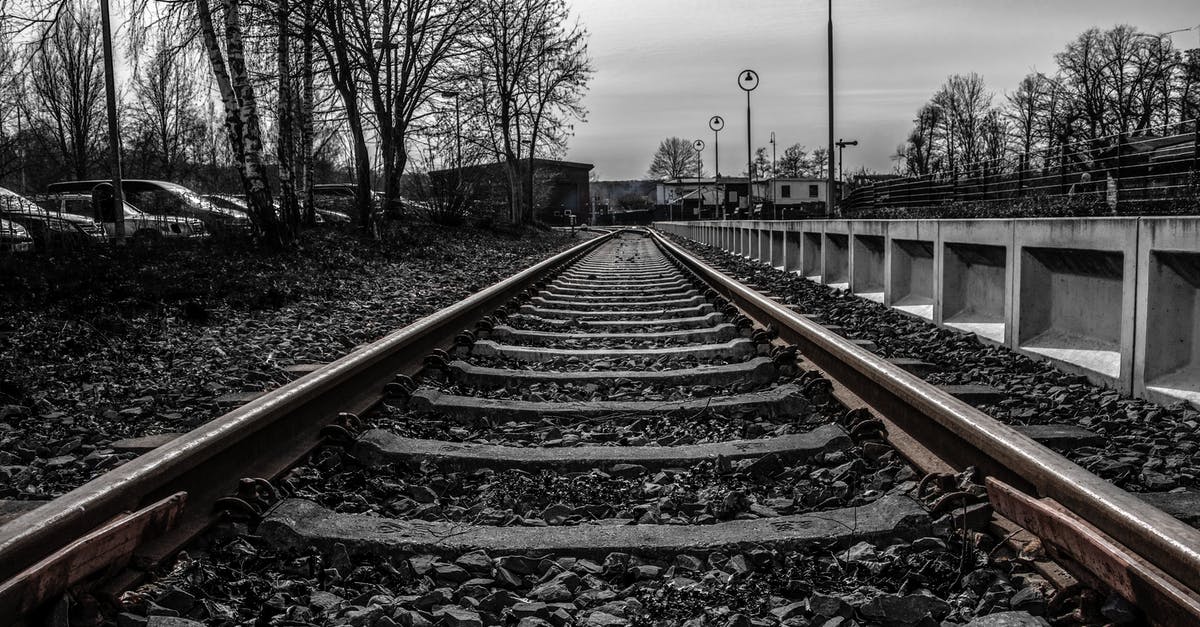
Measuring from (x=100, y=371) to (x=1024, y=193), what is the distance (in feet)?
76.0

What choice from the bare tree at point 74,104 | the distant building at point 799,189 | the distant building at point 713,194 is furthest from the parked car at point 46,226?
the distant building at point 799,189

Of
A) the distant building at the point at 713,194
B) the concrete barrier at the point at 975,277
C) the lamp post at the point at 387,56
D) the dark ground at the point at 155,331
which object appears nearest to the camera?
the dark ground at the point at 155,331

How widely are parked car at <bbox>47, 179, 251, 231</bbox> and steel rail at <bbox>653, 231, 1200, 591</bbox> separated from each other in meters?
14.7

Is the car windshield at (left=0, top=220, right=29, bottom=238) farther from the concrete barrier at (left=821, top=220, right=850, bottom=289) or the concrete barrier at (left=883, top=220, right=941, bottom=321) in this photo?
the concrete barrier at (left=883, top=220, right=941, bottom=321)

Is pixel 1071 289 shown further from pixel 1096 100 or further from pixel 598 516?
pixel 1096 100

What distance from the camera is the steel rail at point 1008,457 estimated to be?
6.25 ft

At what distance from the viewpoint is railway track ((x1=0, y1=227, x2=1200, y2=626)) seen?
2164mm

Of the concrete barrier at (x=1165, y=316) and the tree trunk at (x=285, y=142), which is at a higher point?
the tree trunk at (x=285, y=142)

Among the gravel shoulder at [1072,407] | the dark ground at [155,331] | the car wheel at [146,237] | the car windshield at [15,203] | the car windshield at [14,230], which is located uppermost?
the car windshield at [15,203]

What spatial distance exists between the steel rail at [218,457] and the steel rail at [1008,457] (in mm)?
2306

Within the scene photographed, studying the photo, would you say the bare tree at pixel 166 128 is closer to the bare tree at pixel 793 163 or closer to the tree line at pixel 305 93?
the tree line at pixel 305 93

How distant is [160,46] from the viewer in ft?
44.1

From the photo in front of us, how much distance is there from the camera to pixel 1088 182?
19141mm

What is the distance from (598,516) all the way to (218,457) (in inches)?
49.9
